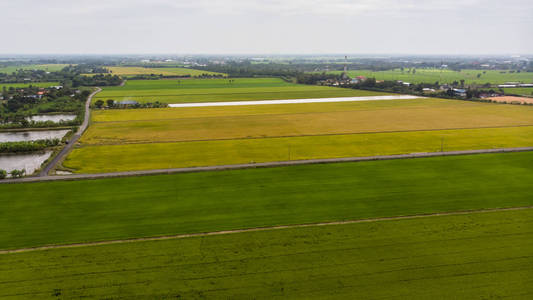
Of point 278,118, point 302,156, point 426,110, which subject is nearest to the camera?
point 302,156

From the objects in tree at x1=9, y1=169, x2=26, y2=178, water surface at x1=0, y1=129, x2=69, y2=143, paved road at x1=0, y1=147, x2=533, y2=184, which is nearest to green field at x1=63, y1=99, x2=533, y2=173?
paved road at x1=0, y1=147, x2=533, y2=184

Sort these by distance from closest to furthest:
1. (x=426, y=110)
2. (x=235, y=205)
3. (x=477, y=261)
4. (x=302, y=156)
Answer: (x=477, y=261)
(x=235, y=205)
(x=302, y=156)
(x=426, y=110)

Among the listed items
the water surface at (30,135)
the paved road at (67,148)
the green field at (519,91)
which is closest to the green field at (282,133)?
the paved road at (67,148)

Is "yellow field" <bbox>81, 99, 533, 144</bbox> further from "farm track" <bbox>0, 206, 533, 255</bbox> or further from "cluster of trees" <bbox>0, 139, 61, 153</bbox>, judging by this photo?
"farm track" <bbox>0, 206, 533, 255</bbox>

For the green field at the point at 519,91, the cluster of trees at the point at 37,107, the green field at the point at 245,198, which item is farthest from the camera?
the green field at the point at 519,91

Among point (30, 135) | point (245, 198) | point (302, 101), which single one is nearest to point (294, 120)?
point (302, 101)

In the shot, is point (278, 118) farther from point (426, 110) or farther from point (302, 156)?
point (426, 110)

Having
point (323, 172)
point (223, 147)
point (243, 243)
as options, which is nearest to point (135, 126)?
point (223, 147)

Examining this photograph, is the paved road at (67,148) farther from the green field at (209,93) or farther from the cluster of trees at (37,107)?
the green field at (209,93)
